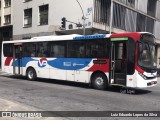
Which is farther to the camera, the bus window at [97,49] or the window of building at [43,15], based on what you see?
the window of building at [43,15]

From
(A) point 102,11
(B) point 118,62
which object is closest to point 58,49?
(B) point 118,62

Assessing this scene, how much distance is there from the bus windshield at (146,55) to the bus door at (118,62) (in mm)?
744

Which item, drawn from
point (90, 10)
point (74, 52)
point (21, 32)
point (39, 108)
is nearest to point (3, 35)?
point (21, 32)

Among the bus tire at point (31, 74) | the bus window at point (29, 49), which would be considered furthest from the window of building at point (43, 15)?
the bus tire at point (31, 74)

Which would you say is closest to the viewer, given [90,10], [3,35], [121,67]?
[121,67]

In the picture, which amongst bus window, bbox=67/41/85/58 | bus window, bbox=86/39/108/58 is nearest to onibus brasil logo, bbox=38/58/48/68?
bus window, bbox=67/41/85/58

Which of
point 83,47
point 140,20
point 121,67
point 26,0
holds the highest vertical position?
point 26,0

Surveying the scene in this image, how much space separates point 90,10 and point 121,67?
16249mm

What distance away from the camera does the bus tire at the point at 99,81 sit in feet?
46.9

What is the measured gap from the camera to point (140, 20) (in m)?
38.1

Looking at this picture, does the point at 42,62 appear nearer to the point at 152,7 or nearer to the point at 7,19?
the point at 7,19

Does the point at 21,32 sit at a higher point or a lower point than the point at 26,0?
lower

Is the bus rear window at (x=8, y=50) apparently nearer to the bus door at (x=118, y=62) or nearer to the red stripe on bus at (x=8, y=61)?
the red stripe on bus at (x=8, y=61)

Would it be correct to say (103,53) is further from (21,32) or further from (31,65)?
(21,32)
